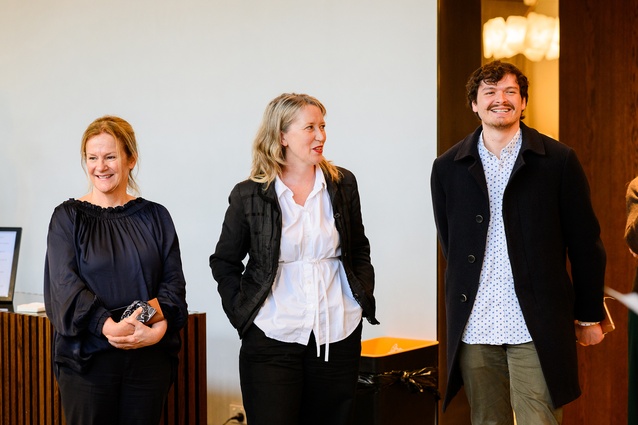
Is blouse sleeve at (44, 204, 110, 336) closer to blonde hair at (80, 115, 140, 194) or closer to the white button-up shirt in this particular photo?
blonde hair at (80, 115, 140, 194)

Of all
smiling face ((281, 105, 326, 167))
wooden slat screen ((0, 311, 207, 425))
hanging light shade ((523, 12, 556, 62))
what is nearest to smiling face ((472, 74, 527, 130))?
smiling face ((281, 105, 326, 167))

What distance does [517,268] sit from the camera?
2.62m

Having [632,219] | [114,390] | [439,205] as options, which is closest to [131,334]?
[114,390]

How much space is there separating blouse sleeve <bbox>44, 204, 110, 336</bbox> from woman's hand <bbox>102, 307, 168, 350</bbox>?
0.05 m

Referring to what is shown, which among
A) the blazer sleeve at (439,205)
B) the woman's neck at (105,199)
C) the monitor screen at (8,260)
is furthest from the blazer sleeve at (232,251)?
the monitor screen at (8,260)

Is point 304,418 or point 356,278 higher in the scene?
point 356,278

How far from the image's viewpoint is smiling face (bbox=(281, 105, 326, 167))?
2883mm

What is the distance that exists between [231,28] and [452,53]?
1.41 metres

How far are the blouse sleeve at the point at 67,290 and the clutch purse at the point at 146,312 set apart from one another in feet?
0.24

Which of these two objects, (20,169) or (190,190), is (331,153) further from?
(20,169)

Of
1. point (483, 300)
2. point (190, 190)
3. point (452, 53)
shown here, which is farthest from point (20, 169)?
point (483, 300)

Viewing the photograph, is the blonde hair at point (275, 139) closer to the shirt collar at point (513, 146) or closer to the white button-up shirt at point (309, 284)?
the white button-up shirt at point (309, 284)

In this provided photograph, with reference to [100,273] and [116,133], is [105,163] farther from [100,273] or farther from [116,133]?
[100,273]

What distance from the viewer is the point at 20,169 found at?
236 inches
